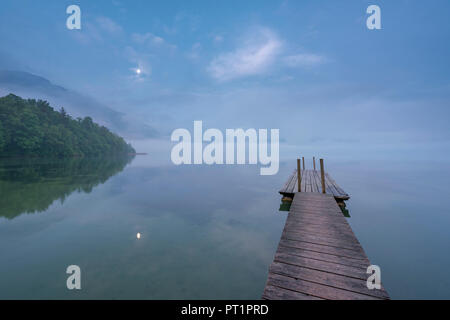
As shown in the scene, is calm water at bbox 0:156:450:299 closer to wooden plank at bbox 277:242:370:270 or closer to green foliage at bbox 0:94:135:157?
wooden plank at bbox 277:242:370:270

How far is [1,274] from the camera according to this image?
Result: 17.2 feet

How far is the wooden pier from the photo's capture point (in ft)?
10.3

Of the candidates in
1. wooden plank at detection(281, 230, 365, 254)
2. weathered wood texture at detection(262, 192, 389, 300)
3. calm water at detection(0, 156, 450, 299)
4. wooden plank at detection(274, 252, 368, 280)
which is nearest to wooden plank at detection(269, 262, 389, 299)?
weathered wood texture at detection(262, 192, 389, 300)

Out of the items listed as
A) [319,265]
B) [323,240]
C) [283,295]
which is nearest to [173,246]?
[283,295]

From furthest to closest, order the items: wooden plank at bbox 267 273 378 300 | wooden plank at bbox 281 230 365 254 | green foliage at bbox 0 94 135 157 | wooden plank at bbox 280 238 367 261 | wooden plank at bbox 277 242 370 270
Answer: green foliage at bbox 0 94 135 157
wooden plank at bbox 281 230 365 254
wooden plank at bbox 280 238 367 261
wooden plank at bbox 277 242 370 270
wooden plank at bbox 267 273 378 300

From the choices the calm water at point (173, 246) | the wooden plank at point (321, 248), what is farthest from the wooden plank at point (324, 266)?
the calm water at point (173, 246)

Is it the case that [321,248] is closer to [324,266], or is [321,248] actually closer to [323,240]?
[323,240]

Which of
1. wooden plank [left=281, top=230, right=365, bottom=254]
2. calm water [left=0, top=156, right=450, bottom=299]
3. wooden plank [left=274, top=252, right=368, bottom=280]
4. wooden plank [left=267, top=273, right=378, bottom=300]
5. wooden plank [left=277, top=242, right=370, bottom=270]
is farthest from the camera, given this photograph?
calm water [left=0, top=156, right=450, bottom=299]

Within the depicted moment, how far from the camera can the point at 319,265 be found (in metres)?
3.92

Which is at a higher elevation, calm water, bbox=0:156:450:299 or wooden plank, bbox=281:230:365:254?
wooden plank, bbox=281:230:365:254

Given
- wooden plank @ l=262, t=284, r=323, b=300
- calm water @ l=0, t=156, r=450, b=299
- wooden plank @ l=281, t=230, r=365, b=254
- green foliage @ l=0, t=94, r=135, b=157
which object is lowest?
calm water @ l=0, t=156, r=450, b=299

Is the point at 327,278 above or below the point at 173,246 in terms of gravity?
Result: above

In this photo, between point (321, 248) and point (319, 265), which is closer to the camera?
point (319, 265)

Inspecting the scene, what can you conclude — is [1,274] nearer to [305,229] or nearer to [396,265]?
[305,229]
